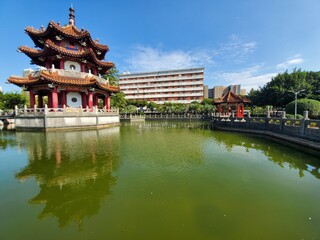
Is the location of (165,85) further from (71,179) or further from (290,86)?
(71,179)

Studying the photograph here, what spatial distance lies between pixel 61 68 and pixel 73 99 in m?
3.64

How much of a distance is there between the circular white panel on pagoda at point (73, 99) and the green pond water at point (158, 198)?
1351 centimetres

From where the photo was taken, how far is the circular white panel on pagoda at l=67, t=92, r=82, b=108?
19.1 m

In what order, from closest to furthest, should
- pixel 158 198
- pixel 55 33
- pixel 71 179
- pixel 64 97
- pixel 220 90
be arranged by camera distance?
pixel 158 198 → pixel 71 179 → pixel 64 97 → pixel 55 33 → pixel 220 90

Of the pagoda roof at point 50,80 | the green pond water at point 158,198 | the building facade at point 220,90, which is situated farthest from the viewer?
the building facade at point 220,90

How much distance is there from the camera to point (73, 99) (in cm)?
1931

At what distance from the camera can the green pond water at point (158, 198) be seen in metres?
2.80

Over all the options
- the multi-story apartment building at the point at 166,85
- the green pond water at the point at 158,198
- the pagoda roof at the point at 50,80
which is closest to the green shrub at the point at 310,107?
the green pond water at the point at 158,198

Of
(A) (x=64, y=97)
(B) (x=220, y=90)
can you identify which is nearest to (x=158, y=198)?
(A) (x=64, y=97)

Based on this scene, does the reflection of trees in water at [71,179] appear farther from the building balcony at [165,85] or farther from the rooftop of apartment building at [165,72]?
the rooftop of apartment building at [165,72]

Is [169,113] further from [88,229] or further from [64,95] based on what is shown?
[88,229]

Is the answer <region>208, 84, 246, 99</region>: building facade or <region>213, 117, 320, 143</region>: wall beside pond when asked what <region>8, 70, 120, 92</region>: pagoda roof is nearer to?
<region>213, 117, 320, 143</region>: wall beside pond

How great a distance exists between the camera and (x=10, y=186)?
4438mm

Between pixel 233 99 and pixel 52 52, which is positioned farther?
pixel 233 99
